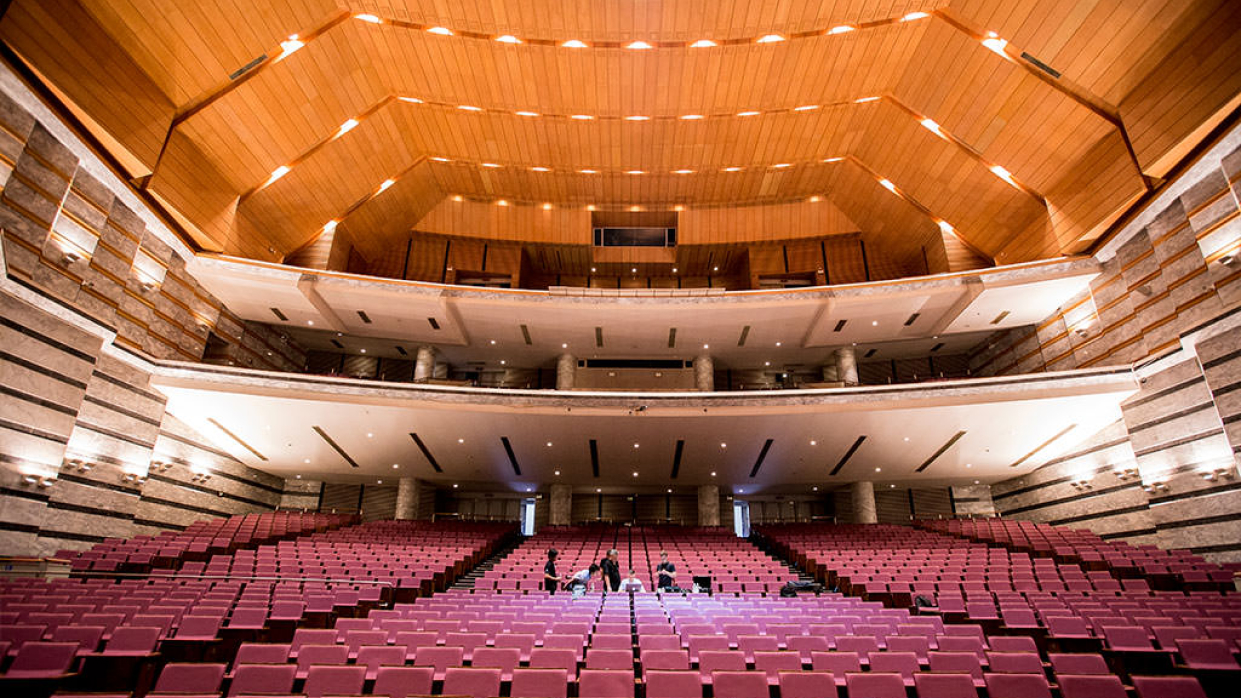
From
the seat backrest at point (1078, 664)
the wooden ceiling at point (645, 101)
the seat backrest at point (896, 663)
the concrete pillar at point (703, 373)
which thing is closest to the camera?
the seat backrest at point (1078, 664)

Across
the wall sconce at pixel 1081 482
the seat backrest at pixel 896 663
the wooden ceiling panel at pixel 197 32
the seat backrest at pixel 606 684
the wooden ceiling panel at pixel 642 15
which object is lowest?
the seat backrest at pixel 606 684

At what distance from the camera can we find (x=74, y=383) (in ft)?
36.4

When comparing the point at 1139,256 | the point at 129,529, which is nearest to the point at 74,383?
the point at 129,529

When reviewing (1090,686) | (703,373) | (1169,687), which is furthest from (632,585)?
(703,373)

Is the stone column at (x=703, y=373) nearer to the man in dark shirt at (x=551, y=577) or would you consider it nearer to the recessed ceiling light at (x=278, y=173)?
the man in dark shirt at (x=551, y=577)

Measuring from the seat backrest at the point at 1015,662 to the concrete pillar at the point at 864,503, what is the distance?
15.1 m

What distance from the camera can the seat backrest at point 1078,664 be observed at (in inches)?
171

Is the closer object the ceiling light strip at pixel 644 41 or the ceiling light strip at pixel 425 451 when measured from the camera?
the ceiling light strip at pixel 644 41

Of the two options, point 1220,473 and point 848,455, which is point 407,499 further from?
point 1220,473

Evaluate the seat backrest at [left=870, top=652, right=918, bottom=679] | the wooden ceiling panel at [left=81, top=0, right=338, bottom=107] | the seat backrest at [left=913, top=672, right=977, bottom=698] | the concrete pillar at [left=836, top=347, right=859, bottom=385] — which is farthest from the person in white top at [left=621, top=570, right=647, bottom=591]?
→ the wooden ceiling panel at [left=81, top=0, right=338, bottom=107]

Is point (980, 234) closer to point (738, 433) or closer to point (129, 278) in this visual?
point (738, 433)

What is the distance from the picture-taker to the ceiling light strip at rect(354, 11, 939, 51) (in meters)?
12.7

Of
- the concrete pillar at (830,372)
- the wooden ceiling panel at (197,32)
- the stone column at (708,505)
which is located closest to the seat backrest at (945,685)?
the wooden ceiling panel at (197,32)

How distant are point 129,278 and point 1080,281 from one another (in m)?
22.0
